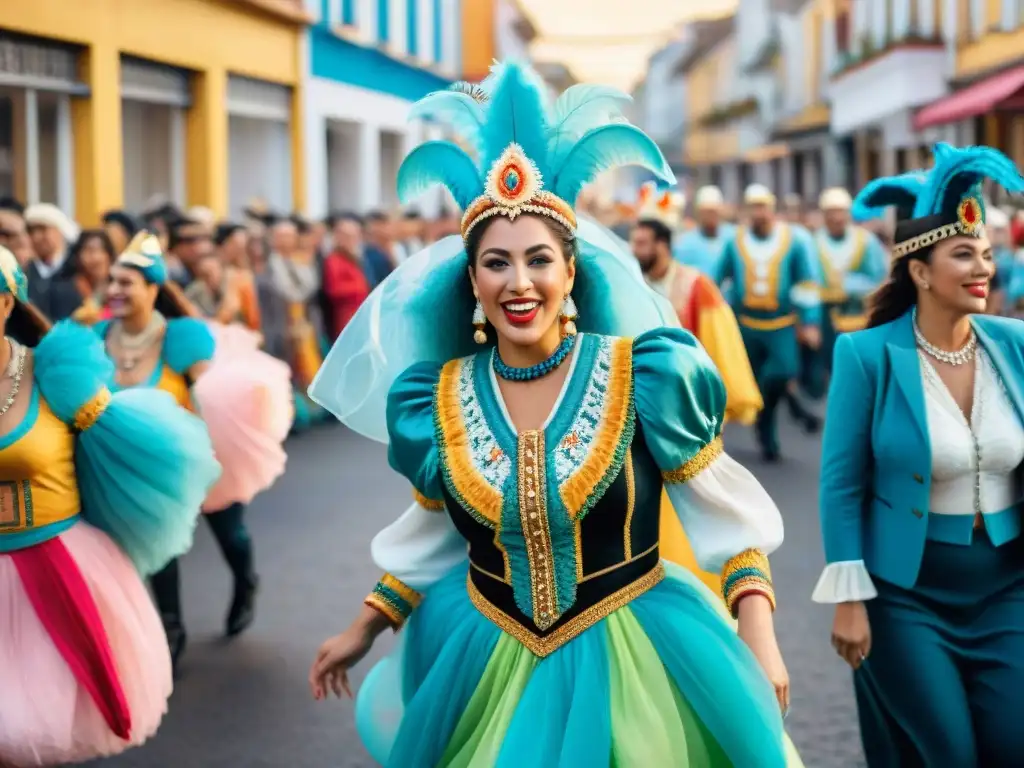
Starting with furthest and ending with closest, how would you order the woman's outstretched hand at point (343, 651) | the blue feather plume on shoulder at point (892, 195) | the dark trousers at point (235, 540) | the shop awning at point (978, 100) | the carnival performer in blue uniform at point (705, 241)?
the shop awning at point (978, 100) < the carnival performer in blue uniform at point (705, 241) < the dark trousers at point (235, 540) < the blue feather plume on shoulder at point (892, 195) < the woman's outstretched hand at point (343, 651)

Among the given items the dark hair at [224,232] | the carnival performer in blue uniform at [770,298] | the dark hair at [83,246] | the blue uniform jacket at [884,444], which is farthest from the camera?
the dark hair at [224,232]

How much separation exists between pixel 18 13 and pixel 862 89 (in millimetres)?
24682

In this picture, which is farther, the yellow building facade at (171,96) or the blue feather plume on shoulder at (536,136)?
the yellow building facade at (171,96)

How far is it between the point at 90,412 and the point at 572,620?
2195 mm

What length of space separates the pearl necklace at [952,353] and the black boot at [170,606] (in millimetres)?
3646

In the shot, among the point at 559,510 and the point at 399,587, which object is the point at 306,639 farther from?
the point at 559,510

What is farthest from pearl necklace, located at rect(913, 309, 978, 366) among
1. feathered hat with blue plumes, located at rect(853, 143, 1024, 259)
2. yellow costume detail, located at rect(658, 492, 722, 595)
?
yellow costume detail, located at rect(658, 492, 722, 595)

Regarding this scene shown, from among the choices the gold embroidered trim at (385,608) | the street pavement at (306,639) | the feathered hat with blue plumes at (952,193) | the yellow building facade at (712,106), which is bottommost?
the street pavement at (306,639)

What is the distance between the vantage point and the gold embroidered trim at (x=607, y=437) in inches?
139

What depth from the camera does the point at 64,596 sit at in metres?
5.00

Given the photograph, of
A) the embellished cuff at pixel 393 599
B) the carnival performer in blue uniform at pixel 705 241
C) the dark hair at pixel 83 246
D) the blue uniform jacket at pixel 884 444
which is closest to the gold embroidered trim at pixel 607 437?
the embellished cuff at pixel 393 599

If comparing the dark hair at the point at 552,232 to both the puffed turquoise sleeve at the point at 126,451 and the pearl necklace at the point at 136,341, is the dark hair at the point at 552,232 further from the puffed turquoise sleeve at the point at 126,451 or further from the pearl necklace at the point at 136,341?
→ the pearl necklace at the point at 136,341

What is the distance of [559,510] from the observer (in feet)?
11.6

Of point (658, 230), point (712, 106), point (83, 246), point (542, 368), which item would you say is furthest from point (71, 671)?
point (712, 106)
